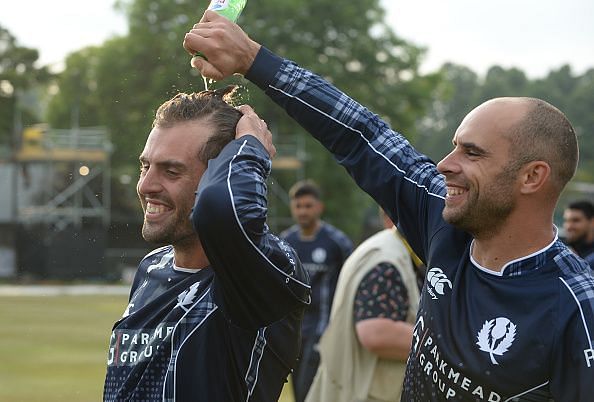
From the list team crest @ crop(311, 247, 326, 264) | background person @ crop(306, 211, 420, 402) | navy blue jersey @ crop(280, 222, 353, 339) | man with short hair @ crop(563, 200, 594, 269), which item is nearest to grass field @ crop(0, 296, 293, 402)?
navy blue jersey @ crop(280, 222, 353, 339)

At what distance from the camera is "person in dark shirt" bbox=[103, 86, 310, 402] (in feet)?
8.61

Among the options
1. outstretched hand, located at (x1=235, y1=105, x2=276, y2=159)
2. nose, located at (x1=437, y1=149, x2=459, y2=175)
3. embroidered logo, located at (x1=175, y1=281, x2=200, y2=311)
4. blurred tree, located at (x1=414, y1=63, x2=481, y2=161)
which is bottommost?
blurred tree, located at (x1=414, y1=63, x2=481, y2=161)

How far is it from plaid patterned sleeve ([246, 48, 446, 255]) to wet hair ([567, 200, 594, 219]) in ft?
20.4

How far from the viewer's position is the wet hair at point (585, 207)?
9273mm

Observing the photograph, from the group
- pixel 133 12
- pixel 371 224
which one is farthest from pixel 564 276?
pixel 371 224

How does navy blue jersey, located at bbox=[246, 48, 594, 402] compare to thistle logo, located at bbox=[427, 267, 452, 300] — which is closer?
navy blue jersey, located at bbox=[246, 48, 594, 402]

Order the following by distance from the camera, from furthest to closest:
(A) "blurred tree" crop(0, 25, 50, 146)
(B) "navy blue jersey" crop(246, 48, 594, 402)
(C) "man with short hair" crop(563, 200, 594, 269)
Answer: (A) "blurred tree" crop(0, 25, 50, 146) < (C) "man with short hair" crop(563, 200, 594, 269) < (B) "navy blue jersey" crop(246, 48, 594, 402)

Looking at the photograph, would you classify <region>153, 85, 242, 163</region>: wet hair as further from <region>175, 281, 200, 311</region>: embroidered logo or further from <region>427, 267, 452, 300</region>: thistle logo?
<region>427, 267, 452, 300</region>: thistle logo

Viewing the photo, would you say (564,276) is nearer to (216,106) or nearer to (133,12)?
(216,106)

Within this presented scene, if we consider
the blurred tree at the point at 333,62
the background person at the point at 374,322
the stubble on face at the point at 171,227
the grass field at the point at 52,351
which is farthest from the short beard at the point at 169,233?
the blurred tree at the point at 333,62

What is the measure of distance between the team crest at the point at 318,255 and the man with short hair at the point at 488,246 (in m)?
6.16

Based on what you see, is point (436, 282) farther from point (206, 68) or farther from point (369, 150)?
point (206, 68)

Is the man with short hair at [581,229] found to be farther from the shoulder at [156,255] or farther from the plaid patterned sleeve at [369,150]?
the shoulder at [156,255]

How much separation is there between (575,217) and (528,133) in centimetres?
658
